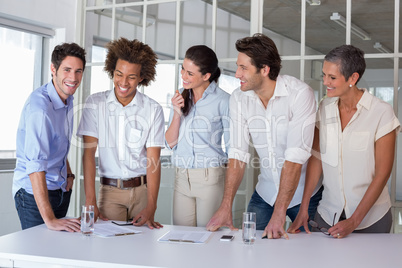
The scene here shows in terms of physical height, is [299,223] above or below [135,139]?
below

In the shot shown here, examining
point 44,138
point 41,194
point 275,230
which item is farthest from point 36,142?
point 275,230

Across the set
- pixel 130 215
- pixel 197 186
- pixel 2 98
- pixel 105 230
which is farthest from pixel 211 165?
pixel 2 98

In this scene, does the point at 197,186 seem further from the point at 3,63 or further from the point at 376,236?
the point at 3,63

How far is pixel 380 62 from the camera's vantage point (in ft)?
10.5

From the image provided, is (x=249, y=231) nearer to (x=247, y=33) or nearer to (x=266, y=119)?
(x=266, y=119)

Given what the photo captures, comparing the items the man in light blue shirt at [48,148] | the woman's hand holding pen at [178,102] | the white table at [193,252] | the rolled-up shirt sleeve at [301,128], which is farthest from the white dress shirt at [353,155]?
the man in light blue shirt at [48,148]

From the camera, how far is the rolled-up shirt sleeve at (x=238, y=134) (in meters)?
2.69

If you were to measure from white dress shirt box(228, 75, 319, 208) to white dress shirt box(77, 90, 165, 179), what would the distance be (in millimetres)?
507

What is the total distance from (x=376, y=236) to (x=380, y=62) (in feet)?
4.39

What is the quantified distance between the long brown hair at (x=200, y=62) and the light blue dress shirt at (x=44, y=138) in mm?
721

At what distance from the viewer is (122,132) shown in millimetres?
2945

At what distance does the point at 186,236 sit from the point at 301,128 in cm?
83

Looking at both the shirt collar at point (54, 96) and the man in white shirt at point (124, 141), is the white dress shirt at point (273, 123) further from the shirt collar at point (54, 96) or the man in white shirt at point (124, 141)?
the shirt collar at point (54, 96)

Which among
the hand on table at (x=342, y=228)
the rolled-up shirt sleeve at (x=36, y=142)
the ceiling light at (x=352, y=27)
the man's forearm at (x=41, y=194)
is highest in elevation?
the ceiling light at (x=352, y=27)
